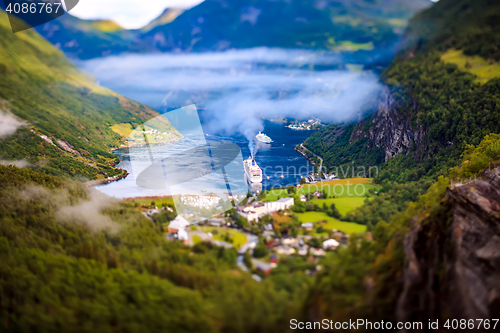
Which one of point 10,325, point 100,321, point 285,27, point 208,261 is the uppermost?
point 285,27

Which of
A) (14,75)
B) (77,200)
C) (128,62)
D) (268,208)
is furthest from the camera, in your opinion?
(128,62)

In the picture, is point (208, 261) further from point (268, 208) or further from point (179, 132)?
point (179, 132)

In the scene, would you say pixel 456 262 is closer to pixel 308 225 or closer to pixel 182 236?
pixel 308 225

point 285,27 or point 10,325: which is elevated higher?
point 285,27

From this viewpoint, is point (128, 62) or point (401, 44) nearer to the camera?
point (401, 44)

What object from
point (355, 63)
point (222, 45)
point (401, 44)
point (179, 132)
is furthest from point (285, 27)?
point (179, 132)

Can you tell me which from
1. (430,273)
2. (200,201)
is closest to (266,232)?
(200,201)
